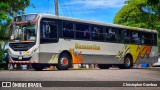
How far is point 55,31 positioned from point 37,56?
1781mm

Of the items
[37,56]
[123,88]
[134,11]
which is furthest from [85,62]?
[134,11]

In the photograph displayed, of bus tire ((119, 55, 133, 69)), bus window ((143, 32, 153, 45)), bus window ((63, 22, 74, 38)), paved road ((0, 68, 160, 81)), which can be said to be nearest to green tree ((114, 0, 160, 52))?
bus window ((143, 32, 153, 45))

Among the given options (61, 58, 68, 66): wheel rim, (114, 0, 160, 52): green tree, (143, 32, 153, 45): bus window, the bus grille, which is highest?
(114, 0, 160, 52): green tree

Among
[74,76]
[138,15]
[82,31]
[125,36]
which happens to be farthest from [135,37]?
[138,15]

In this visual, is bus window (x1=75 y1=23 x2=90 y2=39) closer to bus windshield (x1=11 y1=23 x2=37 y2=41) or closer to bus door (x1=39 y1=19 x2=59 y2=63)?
bus door (x1=39 y1=19 x2=59 y2=63)

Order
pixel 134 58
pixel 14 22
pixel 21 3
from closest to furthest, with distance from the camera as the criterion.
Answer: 1. pixel 14 22
2. pixel 134 58
3. pixel 21 3

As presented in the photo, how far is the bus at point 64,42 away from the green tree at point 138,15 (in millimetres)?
25271

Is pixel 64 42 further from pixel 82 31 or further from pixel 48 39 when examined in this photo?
pixel 82 31

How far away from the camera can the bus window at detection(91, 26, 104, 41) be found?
25.1 metres

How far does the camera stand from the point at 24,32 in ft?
72.2

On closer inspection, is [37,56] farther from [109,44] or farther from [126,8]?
[126,8]

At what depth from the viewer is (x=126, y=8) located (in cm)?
5850

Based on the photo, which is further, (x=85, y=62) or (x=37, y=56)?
(x=85, y=62)

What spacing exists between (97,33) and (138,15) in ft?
103
